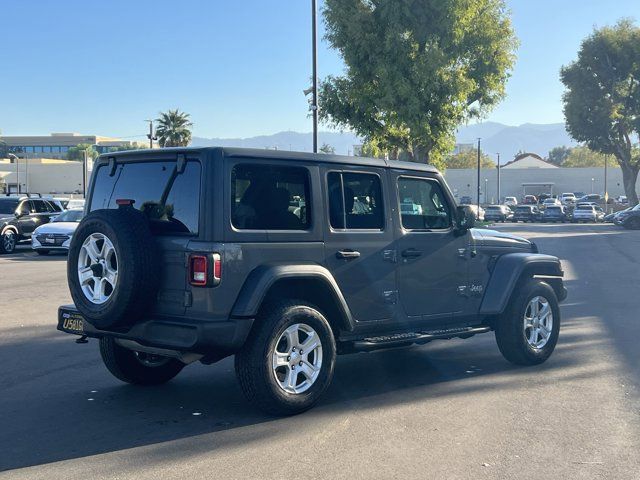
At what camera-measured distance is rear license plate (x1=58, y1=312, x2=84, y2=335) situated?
19.1 ft

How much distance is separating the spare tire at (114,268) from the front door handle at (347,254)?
57.7 inches

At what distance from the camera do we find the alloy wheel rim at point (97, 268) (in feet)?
17.6

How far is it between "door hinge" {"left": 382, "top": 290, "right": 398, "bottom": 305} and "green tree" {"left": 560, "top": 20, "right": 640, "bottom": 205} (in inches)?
2010

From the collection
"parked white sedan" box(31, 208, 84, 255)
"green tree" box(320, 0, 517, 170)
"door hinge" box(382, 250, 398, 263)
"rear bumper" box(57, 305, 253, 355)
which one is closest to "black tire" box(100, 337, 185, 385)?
"rear bumper" box(57, 305, 253, 355)

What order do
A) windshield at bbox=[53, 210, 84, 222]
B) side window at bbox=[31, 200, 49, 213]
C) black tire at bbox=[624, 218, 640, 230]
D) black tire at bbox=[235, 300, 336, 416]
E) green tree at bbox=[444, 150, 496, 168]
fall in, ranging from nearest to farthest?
black tire at bbox=[235, 300, 336, 416], windshield at bbox=[53, 210, 84, 222], side window at bbox=[31, 200, 49, 213], black tire at bbox=[624, 218, 640, 230], green tree at bbox=[444, 150, 496, 168]

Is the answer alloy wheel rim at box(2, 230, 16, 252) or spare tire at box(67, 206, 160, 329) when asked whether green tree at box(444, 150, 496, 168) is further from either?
spare tire at box(67, 206, 160, 329)

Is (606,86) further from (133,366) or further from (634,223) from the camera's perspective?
(133,366)

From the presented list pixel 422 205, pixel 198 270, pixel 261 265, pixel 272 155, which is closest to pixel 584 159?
pixel 422 205

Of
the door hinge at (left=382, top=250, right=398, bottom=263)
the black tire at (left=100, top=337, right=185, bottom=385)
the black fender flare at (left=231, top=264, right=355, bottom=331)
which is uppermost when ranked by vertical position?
the door hinge at (left=382, top=250, right=398, bottom=263)

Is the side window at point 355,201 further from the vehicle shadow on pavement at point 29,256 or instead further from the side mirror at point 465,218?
the vehicle shadow on pavement at point 29,256

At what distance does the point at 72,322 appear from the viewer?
588cm

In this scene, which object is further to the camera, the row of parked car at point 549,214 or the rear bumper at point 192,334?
the row of parked car at point 549,214

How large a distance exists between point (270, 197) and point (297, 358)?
127 centimetres

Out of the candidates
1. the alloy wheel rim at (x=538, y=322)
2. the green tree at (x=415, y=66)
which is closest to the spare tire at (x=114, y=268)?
the alloy wheel rim at (x=538, y=322)
